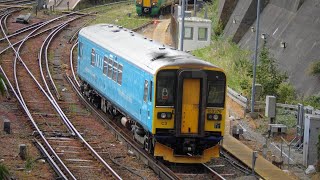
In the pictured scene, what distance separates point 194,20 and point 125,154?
2006 cm

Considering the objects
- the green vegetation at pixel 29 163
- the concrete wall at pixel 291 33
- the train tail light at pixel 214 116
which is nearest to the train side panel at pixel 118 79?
the train tail light at pixel 214 116

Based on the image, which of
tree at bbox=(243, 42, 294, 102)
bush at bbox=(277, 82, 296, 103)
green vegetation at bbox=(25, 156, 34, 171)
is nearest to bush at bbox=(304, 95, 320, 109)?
bush at bbox=(277, 82, 296, 103)

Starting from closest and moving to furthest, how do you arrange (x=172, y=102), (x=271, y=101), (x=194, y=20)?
(x=172, y=102) < (x=271, y=101) < (x=194, y=20)

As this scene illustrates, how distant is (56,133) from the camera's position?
2478 cm

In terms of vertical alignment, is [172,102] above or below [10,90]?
above

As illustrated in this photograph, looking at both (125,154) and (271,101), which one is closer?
(125,154)

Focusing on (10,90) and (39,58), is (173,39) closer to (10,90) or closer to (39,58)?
(39,58)

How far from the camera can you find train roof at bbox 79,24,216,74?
68.5ft

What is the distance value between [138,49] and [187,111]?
3730 millimetres

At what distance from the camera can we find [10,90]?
30781 millimetres

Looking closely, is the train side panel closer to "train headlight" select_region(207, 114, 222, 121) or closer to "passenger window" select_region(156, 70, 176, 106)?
"passenger window" select_region(156, 70, 176, 106)

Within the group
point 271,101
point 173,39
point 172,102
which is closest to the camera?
point 172,102

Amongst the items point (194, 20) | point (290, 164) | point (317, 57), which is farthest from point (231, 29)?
point (290, 164)

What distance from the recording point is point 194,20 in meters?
41.8
